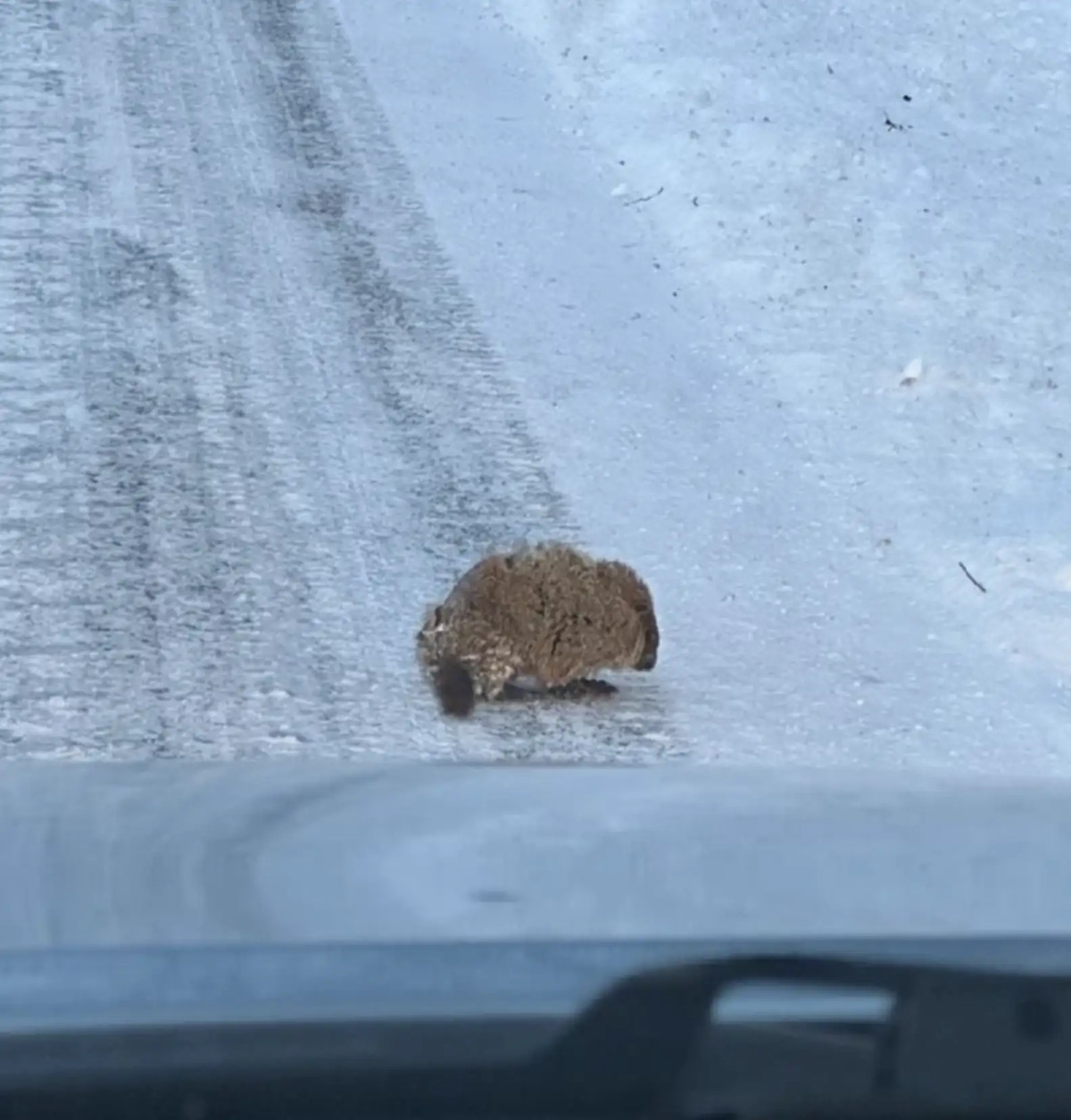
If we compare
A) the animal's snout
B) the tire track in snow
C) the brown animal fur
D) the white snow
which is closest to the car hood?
the brown animal fur

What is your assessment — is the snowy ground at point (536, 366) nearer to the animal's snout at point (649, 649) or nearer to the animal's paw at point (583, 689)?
the animal's paw at point (583, 689)

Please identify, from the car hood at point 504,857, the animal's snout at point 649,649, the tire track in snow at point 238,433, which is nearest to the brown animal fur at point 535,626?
the animal's snout at point 649,649

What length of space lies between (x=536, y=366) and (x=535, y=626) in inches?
112

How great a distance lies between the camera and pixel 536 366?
761 centimetres

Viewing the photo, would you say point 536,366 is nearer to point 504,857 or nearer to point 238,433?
point 238,433

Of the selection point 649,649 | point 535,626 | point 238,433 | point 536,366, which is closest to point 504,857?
point 535,626

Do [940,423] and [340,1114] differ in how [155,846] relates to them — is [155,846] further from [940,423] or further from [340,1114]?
[940,423]

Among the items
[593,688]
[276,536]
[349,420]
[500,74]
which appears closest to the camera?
[593,688]

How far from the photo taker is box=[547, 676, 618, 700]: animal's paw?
529cm

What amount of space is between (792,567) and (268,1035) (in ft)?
15.3

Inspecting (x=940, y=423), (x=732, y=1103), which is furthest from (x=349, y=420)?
(x=732, y=1103)

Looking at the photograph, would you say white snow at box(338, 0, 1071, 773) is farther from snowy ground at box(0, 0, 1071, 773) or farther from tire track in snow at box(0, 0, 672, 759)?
tire track in snow at box(0, 0, 672, 759)

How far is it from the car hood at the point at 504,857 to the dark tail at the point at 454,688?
7.89ft

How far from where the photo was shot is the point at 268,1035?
5.75ft
